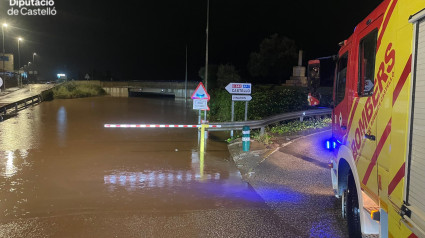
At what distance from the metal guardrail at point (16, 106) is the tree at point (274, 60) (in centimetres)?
3263

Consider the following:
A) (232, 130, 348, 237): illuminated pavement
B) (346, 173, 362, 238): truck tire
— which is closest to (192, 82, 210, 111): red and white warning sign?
(232, 130, 348, 237): illuminated pavement

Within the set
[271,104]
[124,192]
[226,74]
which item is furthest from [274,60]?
[124,192]

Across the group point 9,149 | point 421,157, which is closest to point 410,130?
point 421,157

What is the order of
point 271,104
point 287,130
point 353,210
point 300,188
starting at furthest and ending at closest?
point 271,104 → point 287,130 → point 300,188 → point 353,210

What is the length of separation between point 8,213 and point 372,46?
5.47 m

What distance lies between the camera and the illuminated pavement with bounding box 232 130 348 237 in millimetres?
5199

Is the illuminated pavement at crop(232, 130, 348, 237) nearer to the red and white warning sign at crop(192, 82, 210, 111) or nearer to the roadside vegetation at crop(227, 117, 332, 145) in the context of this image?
the roadside vegetation at crop(227, 117, 332, 145)

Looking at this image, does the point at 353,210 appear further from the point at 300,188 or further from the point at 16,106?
the point at 16,106

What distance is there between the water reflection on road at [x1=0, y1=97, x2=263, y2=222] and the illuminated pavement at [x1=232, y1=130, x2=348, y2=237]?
45 cm

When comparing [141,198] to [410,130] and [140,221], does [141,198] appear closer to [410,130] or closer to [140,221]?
[140,221]

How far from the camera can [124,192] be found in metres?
6.91

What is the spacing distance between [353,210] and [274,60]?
53339mm

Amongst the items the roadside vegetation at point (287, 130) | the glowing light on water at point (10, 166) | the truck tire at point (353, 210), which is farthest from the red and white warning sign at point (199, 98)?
the truck tire at point (353, 210)

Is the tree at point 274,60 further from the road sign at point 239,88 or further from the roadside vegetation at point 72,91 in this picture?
the road sign at point 239,88
